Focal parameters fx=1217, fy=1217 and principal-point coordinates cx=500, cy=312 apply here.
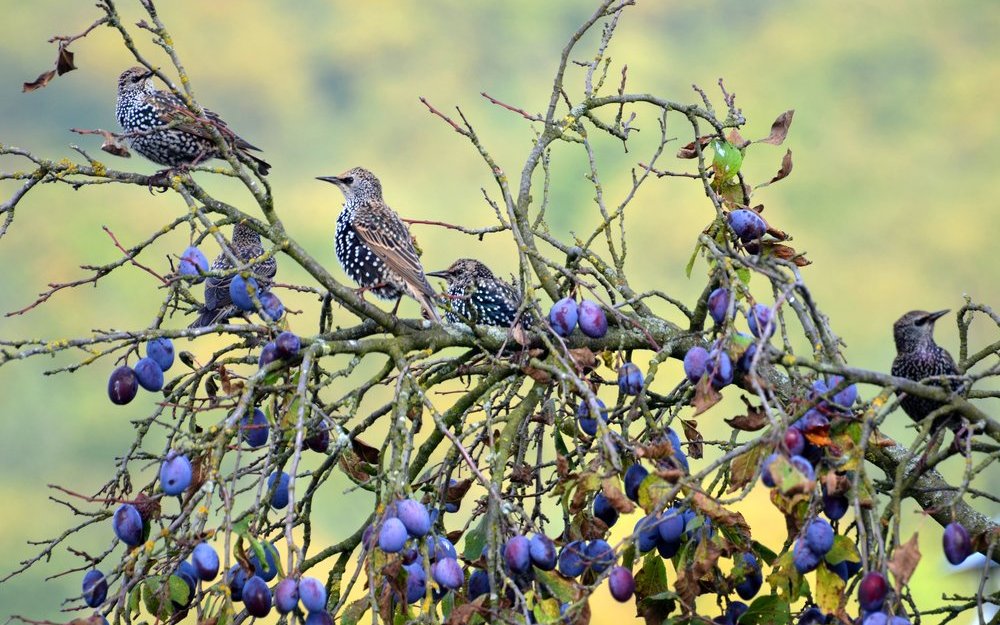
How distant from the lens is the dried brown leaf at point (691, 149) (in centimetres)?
336

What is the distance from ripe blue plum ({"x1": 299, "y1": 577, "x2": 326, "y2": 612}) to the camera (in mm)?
2295

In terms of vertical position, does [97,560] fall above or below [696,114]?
below

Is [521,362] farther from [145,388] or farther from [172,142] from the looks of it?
[172,142]

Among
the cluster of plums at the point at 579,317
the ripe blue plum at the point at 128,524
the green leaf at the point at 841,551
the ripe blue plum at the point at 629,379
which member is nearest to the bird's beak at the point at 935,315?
the ripe blue plum at the point at 629,379

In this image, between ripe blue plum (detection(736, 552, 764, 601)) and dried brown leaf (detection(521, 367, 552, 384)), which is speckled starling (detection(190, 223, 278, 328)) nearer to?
dried brown leaf (detection(521, 367, 552, 384))

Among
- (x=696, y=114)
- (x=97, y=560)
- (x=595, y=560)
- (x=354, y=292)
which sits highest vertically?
(x=696, y=114)

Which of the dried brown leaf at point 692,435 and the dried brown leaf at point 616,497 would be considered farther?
the dried brown leaf at point 692,435

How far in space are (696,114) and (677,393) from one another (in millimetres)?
839

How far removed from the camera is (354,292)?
3.18 meters

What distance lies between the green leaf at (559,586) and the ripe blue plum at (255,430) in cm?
74

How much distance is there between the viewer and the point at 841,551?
241 centimetres

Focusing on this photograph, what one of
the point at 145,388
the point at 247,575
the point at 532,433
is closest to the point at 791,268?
the point at 532,433

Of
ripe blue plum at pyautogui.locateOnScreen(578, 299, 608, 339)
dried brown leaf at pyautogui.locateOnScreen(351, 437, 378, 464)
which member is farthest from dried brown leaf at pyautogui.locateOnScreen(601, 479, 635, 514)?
dried brown leaf at pyautogui.locateOnScreen(351, 437, 378, 464)

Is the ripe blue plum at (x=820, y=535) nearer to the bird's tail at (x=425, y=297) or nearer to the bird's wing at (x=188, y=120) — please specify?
the bird's tail at (x=425, y=297)
